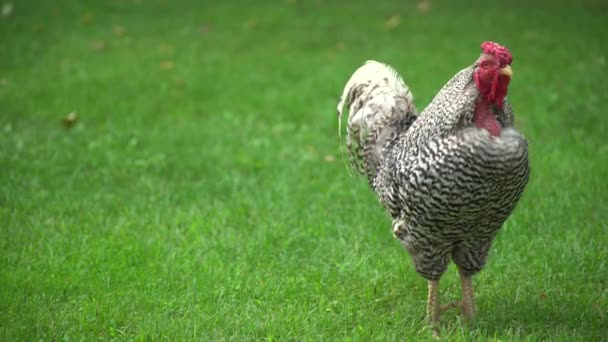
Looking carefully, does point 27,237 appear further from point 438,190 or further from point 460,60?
point 460,60

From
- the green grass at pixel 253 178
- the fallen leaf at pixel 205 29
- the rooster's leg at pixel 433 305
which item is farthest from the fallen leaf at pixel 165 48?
the rooster's leg at pixel 433 305

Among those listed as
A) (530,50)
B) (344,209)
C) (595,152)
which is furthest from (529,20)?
(344,209)

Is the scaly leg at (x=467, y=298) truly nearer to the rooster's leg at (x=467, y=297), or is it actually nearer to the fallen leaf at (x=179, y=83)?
the rooster's leg at (x=467, y=297)

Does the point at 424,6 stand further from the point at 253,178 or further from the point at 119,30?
the point at 253,178

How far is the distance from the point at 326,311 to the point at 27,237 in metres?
2.43

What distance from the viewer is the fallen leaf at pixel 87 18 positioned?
11344mm

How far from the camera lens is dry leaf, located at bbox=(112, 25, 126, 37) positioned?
1089 centimetres

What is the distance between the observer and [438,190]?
3799mm

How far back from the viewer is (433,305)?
440 centimetres

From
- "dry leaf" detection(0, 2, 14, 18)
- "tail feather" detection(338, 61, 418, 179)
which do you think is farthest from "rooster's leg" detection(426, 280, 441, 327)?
"dry leaf" detection(0, 2, 14, 18)

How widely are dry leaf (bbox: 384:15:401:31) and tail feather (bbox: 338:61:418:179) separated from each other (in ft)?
19.7

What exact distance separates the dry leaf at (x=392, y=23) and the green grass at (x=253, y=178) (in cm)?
12

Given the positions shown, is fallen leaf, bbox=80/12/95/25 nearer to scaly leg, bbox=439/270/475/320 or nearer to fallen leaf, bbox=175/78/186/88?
fallen leaf, bbox=175/78/186/88

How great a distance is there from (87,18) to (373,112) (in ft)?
26.1
